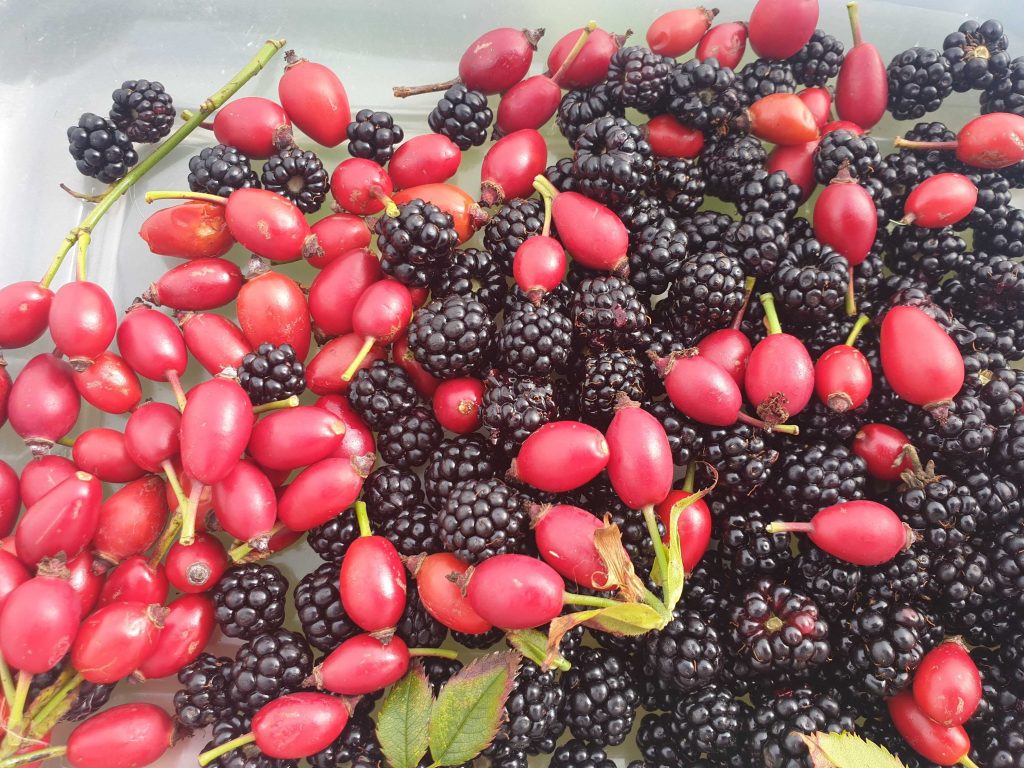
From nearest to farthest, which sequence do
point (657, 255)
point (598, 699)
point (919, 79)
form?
point (598, 699) → point (657, 255) → point (919, 79)

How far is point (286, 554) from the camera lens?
1343 millimetres

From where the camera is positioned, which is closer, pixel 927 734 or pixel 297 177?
pixel 927 734

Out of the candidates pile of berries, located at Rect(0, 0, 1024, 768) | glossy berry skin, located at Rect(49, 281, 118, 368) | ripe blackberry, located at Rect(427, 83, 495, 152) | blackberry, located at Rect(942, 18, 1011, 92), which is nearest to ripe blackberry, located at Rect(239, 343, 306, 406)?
pile of berries, located at Rect(0, 0, 1024, 768)

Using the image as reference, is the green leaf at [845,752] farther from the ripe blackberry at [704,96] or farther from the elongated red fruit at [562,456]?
the ripe blackberry at [704,96]

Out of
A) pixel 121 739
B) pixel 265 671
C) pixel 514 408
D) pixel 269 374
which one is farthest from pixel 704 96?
pixel 121 739

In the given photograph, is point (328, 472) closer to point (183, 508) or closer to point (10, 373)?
point (183, 508)

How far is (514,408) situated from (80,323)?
0.74 m

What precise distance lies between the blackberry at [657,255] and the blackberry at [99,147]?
3.40ft

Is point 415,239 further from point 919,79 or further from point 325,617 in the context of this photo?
point 919,79

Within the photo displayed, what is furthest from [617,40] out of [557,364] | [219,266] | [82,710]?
[82,710]

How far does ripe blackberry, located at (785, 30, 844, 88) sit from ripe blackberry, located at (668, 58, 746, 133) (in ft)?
0.58

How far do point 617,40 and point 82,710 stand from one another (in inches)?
62.2

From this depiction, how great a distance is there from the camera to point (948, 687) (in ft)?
3.48

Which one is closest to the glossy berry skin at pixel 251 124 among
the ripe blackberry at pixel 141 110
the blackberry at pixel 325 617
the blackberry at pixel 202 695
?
the ripe blackberry at pixel 141 110
